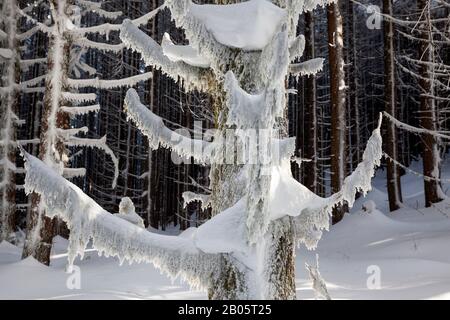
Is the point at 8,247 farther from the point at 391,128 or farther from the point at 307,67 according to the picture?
the point at 391,128

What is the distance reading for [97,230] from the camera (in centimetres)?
249

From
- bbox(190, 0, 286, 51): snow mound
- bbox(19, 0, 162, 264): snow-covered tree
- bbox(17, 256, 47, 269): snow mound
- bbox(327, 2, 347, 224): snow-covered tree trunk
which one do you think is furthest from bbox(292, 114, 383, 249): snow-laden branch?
bbox(327, 2, 347, 224): snow-covered tree trunk

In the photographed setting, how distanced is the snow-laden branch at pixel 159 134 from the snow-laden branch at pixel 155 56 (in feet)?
1.09

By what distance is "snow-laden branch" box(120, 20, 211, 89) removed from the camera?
131 inches

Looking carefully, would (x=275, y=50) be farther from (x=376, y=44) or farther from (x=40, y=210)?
(x=376, y=44)

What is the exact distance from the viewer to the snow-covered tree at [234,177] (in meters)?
2.48

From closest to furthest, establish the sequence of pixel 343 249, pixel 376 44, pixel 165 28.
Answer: pixel 343 249, pixel 165 28, pixel 376 44

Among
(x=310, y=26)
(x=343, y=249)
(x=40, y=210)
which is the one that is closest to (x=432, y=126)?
(x=343, y=249)

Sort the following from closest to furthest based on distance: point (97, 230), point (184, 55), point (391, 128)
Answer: point (97, 230)
point (184, 55)
point (391, 128)

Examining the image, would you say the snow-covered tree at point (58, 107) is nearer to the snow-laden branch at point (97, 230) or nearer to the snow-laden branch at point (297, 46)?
the snow-laden branch at point (297, 46)

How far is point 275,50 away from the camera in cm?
257

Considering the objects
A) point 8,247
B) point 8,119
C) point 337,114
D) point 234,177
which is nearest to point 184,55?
point 234,177

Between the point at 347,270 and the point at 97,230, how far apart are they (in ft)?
19.3

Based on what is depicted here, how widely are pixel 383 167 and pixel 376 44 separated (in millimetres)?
8998
